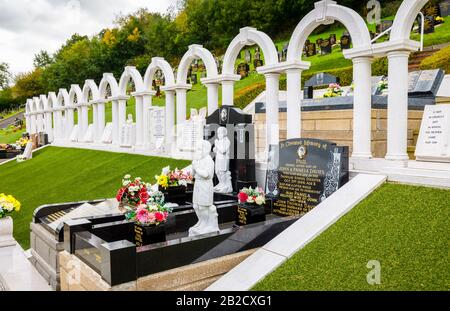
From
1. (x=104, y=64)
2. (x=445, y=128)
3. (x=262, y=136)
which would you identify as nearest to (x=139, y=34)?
(x=104, y=64)

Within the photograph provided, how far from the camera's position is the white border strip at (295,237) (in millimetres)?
4770

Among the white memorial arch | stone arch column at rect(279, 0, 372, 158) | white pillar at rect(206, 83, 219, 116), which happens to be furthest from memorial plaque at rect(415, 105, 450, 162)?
white pillar at rect(206, 83, 219, 116)

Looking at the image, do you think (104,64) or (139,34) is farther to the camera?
(139,34)

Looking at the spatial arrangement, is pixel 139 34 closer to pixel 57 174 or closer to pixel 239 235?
pixel 57 174

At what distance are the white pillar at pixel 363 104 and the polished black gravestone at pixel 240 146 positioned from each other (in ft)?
7.48

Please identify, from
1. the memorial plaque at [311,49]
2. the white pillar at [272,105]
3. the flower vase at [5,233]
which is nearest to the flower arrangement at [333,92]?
the white pillar at [272,105]

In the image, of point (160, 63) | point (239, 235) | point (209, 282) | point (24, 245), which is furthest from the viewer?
point (160, 63)

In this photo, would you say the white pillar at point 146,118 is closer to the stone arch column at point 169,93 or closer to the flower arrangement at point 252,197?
the stone arch column at point 169,93

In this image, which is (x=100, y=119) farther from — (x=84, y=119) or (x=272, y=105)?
(x=272, y=105)

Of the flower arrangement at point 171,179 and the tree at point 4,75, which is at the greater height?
the tree at point 4,75

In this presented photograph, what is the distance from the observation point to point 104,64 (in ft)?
174

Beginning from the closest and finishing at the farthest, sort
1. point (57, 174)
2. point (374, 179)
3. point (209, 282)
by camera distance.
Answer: point (209, 282), point (374, 179), point (57, 174)
